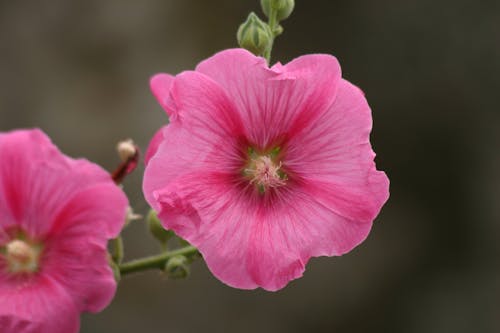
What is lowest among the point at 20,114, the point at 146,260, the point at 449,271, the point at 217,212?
the point at 449,271

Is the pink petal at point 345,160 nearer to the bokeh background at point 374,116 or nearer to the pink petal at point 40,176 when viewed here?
the pink petal at point 40,176

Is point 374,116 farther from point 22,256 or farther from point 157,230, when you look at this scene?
point 22,256

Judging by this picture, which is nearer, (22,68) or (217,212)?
(217,212)

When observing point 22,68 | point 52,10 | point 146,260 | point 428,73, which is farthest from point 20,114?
point 146,260

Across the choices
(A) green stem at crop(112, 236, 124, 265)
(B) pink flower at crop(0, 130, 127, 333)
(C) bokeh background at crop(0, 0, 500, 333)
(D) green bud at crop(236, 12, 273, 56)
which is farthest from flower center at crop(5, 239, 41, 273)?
(C) bokeh background at crop(0, 0, 500, 333)

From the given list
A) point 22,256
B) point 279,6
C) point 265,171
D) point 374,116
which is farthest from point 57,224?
point 374,116

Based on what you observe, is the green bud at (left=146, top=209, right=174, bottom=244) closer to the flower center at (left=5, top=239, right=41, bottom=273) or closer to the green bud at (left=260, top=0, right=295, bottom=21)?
the flower center at (left=5, top=239, right=41, bottom=273)

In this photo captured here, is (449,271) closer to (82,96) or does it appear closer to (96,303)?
(82,96)
